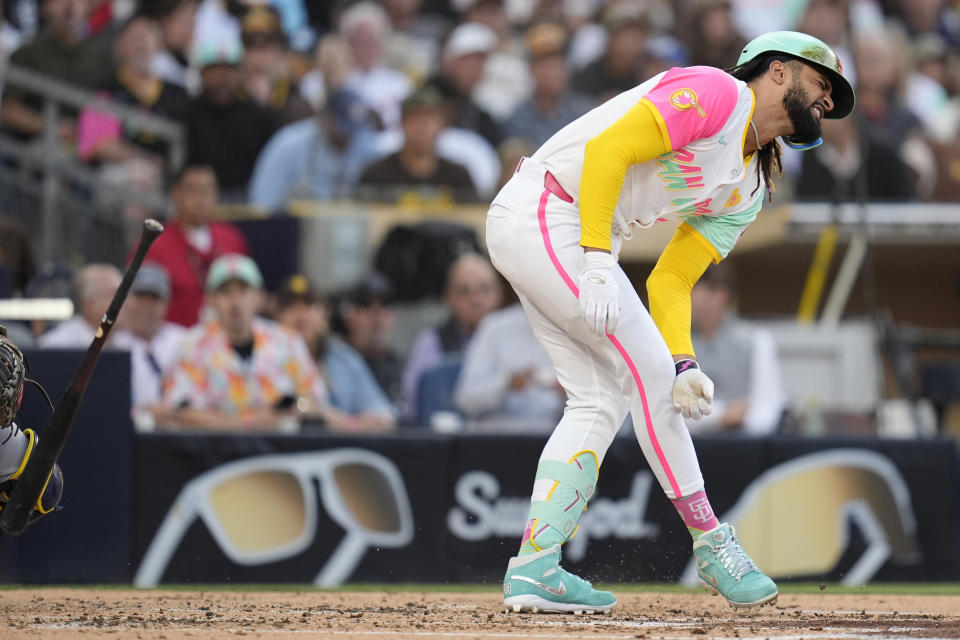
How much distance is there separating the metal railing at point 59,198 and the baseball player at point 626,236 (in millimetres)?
5046

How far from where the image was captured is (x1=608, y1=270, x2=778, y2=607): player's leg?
4.25 m

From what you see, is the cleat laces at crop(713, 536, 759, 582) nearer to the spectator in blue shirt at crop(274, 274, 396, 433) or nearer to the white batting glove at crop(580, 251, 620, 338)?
the white batting glove at crop(580, 251, 620, 338)

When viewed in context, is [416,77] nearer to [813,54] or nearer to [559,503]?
[813,54]

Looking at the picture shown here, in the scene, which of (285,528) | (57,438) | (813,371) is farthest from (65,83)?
(57,438)

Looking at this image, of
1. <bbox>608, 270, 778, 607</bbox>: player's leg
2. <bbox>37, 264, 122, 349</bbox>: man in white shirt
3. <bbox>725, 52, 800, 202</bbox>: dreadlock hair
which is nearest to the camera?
<bbox>608, 270, 778, 607</bbox>: player's leg

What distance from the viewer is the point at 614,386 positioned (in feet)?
14.6

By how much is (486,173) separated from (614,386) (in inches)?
247

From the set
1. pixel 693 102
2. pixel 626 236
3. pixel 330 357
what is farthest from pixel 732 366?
pixel 693 102

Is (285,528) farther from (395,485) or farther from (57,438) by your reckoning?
(57,438)

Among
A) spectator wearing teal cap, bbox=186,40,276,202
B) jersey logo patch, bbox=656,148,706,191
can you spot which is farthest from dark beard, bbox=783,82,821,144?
spectator wearing teal cap, bbox=186,40,276,202

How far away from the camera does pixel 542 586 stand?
4281 millimetres

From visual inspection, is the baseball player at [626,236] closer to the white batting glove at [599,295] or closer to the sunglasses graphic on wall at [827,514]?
the white batting glove at [599,295]

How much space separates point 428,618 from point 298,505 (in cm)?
265

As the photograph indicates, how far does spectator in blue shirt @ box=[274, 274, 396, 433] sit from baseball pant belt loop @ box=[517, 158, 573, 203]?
3.63 meters
